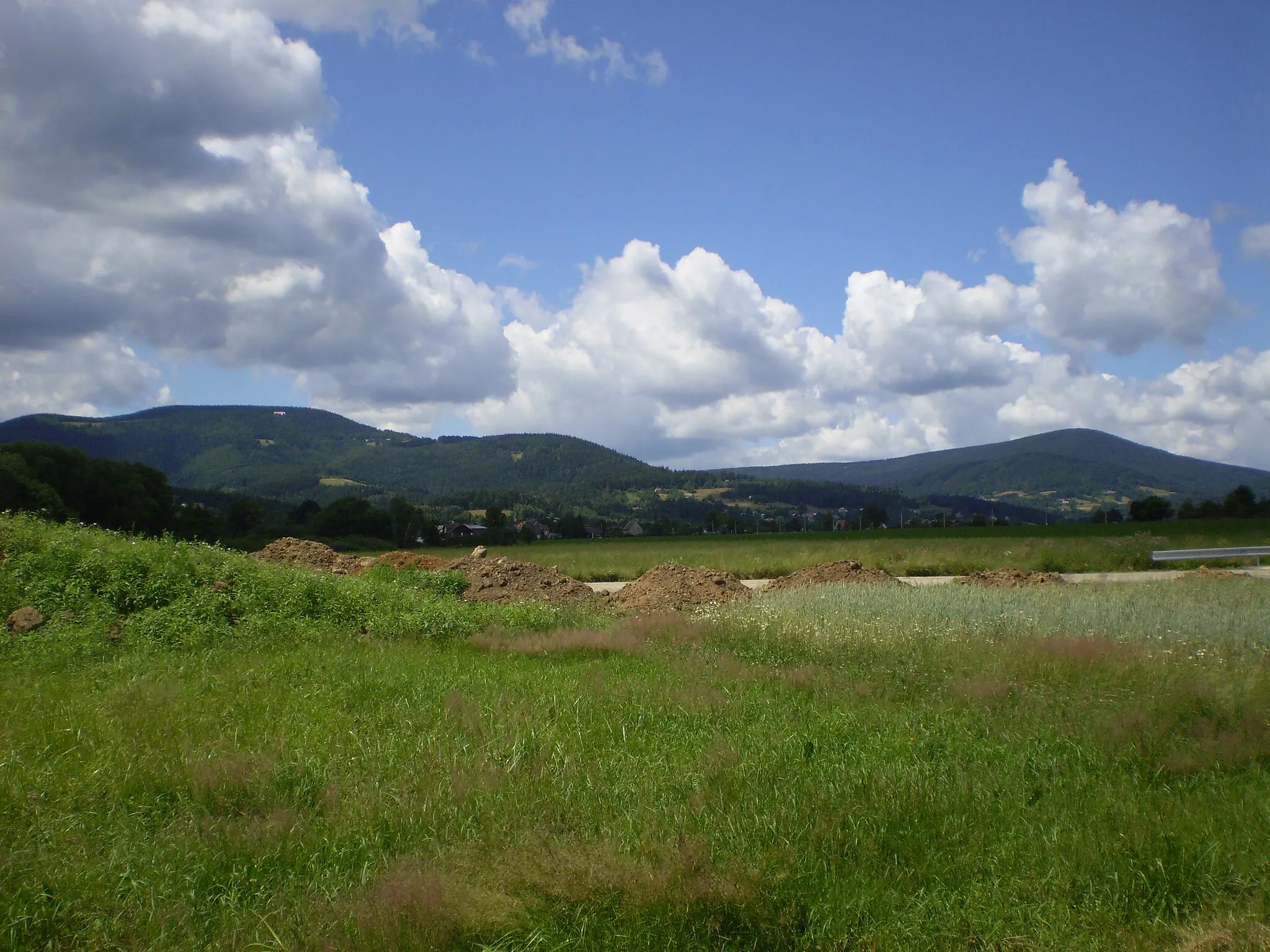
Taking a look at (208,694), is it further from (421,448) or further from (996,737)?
(421,448)

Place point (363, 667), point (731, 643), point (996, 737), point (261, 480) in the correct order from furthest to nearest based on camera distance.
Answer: point (261, 480)
point (731, 643)
point (363, 667)
point (996, 737)

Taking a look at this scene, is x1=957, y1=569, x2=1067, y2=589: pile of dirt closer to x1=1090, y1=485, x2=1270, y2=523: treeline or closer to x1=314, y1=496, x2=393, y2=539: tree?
x1=314, y1=496, x2=393, y2=539: tree

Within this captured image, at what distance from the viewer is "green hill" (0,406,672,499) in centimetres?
13250

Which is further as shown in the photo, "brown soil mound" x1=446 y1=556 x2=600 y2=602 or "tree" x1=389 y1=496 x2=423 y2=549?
"tree" x1=389 y1=496 x2=423 y2=549

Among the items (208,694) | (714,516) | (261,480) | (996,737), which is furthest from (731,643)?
(261,480)

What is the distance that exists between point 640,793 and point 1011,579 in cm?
2078

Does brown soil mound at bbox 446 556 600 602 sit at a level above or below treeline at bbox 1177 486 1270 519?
below

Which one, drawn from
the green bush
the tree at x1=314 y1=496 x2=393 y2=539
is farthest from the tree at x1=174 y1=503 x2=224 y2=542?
the green bush

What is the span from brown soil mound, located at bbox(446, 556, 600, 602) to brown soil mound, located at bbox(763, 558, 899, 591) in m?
5.37

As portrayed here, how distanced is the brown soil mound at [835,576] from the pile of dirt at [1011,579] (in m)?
2.24

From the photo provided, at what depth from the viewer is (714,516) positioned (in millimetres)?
93812

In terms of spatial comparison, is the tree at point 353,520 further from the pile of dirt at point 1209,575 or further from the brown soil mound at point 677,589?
the pile of dirt at point 1209,575

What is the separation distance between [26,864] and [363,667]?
5.54 meters

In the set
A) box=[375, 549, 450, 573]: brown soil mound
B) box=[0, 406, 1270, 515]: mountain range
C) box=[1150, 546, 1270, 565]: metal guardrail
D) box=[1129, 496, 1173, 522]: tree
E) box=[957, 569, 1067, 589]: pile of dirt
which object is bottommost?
box=[957, 569, 1067, 589]: pile of dirt
